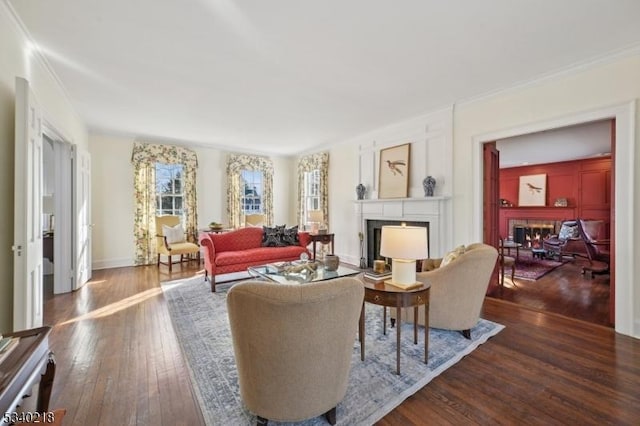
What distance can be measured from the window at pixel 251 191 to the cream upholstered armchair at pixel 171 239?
5.43 feet

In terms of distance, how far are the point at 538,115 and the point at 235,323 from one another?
391 cm

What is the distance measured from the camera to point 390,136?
507 cm

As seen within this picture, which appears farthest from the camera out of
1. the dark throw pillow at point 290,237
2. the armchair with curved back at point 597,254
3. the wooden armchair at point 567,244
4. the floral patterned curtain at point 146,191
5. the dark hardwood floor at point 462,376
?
the wooden armchair at point 567,244

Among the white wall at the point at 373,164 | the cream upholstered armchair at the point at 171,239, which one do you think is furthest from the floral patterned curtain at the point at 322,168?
the cream upholstered armchair at the point at 171,239

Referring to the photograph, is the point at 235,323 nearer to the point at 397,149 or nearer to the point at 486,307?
the point at 486,307

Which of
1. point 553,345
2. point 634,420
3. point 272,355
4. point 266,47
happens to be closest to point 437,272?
point 553,345

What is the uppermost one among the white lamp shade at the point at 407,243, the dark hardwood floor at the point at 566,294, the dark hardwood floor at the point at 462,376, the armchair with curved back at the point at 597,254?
the white lamp shade at the point at 407,243

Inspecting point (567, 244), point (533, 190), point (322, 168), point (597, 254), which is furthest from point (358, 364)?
point (533, 190)

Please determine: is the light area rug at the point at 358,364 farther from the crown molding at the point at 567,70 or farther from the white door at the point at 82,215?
the crown molding at the point at 567,70

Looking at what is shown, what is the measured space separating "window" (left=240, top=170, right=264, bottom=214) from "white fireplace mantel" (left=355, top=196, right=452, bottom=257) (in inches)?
127

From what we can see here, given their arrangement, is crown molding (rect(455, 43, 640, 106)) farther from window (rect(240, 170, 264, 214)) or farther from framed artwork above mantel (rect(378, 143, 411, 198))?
window (rect(240, 170, 264, 214))

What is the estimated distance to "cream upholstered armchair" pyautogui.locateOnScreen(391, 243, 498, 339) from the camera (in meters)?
2.53

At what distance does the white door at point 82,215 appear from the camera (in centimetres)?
412

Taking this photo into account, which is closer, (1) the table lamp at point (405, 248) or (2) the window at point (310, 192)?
(1) the table lamp at point (405, 248)
